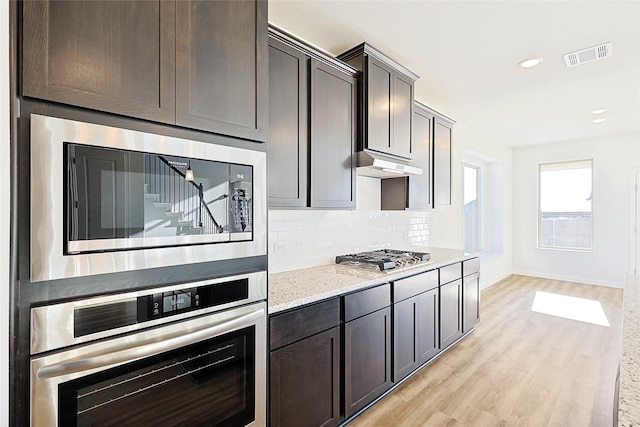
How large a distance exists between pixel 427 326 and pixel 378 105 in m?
1.92

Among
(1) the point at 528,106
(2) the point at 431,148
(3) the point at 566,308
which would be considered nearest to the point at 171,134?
(2) the point at 431,148

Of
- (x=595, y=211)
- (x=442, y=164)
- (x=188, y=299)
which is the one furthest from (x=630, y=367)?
(x=595, y=211)

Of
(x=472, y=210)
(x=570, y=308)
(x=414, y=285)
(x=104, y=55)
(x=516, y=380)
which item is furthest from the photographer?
(x=472, y=210)

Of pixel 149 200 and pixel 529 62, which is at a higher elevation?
pixel 529 62

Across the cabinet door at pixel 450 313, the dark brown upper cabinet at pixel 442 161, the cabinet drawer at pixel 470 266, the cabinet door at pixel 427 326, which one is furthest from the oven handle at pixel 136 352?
the dark brown upper cabinet at pixel 442 161

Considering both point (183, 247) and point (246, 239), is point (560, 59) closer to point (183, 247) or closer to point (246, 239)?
point (246, 239)

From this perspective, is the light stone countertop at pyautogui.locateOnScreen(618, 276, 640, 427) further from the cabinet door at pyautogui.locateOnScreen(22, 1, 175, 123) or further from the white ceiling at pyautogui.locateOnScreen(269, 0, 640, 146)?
the white ceiling at pyautogui.locateOnScreen(269, 0, 640, 146)

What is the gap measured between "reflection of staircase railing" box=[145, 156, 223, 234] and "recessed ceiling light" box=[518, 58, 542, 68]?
2.99 meters

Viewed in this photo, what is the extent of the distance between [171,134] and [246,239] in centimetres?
52

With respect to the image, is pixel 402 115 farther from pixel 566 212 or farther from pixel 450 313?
pixel 566 212

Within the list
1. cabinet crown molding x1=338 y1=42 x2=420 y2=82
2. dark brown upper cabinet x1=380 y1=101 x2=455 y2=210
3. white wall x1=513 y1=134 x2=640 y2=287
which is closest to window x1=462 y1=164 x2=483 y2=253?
white wall x1=513 y1=134 x2=640 y2=287

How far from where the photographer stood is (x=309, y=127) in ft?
7.18
